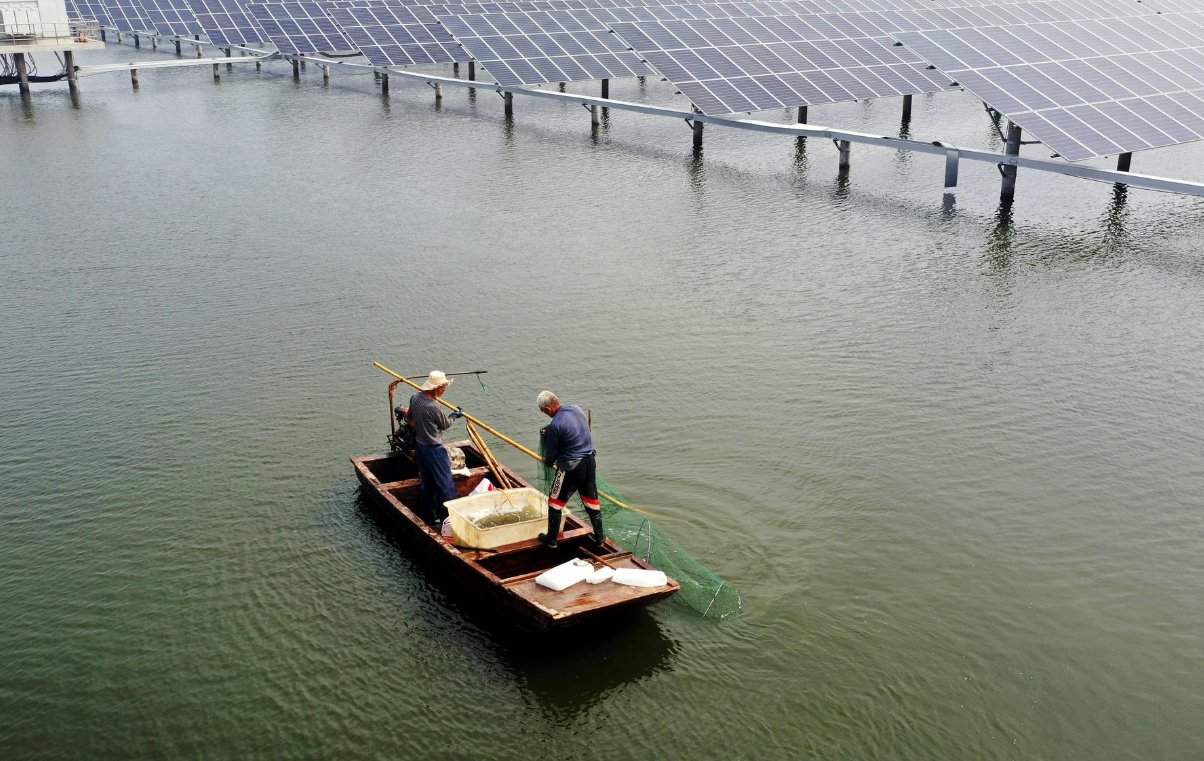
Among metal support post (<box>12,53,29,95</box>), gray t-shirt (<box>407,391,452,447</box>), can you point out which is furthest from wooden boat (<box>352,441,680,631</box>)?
metal support post (<box>12,53,29,95</box>)

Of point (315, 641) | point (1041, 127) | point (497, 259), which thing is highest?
point (1041, 127)

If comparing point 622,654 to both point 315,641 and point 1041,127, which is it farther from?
point 1041,127

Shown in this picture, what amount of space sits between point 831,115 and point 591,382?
78.4 feet

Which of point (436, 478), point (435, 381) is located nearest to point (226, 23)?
point (435, 381)

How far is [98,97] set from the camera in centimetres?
4347

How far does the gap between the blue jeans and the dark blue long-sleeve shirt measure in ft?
4.44

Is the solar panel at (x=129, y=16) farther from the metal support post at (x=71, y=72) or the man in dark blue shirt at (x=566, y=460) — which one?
the man in dark blue shirt at (x=566, y=460)

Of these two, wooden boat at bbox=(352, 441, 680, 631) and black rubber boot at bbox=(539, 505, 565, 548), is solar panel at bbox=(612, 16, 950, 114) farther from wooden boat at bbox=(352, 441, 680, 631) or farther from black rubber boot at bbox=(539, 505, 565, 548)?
black rubber boot at bbox=(539, 505, 565, 548)

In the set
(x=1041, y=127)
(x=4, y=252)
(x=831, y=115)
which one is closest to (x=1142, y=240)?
(x=1041, y=127)

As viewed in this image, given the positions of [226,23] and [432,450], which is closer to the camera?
[432,450]

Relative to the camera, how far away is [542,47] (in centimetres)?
3847

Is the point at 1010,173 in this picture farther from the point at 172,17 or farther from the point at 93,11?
the point at 93,11

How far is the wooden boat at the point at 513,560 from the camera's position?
10.0 metres

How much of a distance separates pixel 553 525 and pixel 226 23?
52421 mm
